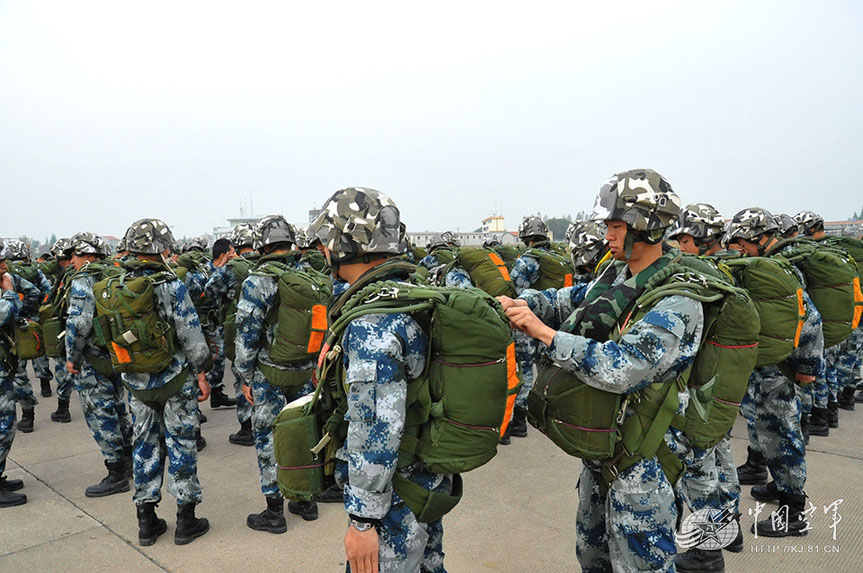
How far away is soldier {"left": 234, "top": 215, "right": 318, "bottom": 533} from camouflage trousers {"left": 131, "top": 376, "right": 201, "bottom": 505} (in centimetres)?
51

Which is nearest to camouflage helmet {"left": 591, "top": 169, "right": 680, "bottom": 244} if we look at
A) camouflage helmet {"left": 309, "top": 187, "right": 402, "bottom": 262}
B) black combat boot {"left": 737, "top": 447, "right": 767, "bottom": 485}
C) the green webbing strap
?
camouflage helmet {"left": 309, "top": 187, "right": 402, "bottom": 262}

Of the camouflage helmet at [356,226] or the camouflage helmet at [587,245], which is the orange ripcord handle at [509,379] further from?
the camouflage helmet at [587,245]

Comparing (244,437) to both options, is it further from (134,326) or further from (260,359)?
(134,326)

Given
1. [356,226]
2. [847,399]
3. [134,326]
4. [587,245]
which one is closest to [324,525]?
[134,326]

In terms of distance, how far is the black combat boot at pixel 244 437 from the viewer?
21.8ft

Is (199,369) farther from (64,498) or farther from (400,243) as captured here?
(400,243)

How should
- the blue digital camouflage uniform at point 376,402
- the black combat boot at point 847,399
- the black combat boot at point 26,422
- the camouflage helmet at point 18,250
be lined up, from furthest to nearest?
1. the camouflage helmet at point 18,250
2. the black combat boot at point 847,399
3. the black combat boot at point 26,422
4. the blue digital camouflage uniform at point 376,402

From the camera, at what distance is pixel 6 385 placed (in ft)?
17.6

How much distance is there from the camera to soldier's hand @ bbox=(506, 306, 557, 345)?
2.39m

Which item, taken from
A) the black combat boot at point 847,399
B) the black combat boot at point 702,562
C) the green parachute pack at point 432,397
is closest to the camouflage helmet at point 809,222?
the black combat boot at point 847,399

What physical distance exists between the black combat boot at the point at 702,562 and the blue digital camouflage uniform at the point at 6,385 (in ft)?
18.9

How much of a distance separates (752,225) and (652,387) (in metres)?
3.78

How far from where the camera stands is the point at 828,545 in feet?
13.5

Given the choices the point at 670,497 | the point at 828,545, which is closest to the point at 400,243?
the point at 670,497
